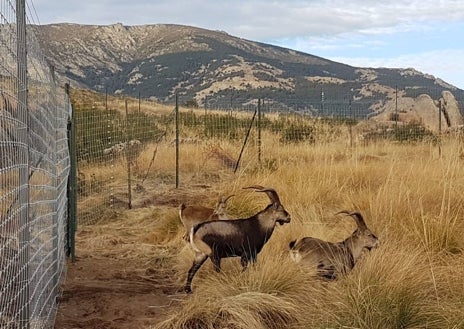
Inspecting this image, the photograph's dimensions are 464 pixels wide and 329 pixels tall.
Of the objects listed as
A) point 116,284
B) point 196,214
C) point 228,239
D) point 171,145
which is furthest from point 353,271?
point 171,145

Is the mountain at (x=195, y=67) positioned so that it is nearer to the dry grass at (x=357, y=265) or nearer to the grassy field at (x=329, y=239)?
the grassy field at (x=329, y=239)

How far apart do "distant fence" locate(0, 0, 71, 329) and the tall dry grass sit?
4.13 feet

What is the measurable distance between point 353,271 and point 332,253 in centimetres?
39

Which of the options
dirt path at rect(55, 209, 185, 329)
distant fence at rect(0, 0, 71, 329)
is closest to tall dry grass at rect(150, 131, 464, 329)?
dirt path at rect(55, 209, 185, 329)

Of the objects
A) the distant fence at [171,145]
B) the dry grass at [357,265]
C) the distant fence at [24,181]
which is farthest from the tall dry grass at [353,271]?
the distant fence at [171,145]

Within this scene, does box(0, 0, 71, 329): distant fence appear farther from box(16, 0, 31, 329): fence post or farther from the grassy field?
the grassy field

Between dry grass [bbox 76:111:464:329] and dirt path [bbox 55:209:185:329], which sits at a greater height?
dry grass [bbox 76:111:464:329]

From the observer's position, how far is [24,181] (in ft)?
13.3

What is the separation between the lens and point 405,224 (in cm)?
841

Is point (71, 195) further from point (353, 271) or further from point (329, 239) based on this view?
point (353, 271)

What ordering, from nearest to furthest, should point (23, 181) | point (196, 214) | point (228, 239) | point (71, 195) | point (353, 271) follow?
point (23, 181) < point (353, 271) < point (228, 239) < point (196, 214) < point (71, 195)

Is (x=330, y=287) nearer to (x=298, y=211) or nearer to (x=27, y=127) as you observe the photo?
(x=27, y=127)

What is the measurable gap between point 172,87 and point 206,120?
100992 millimetres

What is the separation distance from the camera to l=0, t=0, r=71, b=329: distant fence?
3518mm
